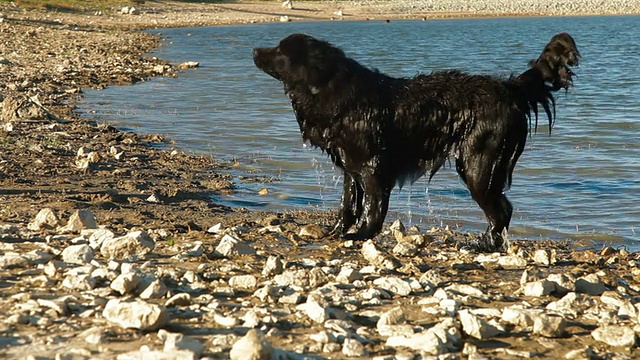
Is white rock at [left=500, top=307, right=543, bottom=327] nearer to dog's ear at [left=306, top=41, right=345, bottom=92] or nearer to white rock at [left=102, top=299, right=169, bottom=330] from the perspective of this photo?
white rock at [left=102, top=299, right=169, bottom=330]

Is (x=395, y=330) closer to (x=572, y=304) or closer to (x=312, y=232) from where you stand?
(x=572, y=304)

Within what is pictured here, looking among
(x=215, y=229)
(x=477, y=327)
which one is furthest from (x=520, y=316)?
(x=215, y=229)

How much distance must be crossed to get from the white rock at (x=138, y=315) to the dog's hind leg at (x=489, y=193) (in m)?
3.34

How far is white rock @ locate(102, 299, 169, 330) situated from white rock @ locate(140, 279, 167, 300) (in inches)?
18.9

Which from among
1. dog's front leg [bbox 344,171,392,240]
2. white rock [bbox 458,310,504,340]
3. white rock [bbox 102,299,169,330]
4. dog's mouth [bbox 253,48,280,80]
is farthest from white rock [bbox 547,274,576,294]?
dog's mouth [bbox 253,48,280,80]

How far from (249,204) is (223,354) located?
16.2 ft

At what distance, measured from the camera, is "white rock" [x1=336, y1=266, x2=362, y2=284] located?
5172mm

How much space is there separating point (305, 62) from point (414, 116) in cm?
93

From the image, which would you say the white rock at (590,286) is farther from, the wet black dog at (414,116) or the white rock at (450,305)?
the wet black dog at (414,116)

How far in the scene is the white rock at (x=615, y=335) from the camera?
4.27m

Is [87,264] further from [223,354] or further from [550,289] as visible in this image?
[550,289]

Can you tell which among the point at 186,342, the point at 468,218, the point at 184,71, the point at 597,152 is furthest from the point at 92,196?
the point at 184,71

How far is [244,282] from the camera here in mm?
4922

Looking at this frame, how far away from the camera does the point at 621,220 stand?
8828 mm
